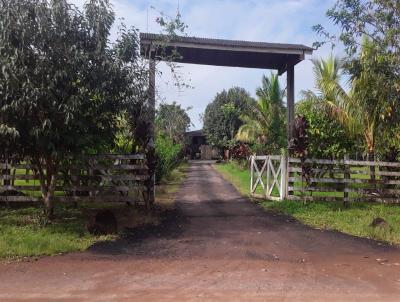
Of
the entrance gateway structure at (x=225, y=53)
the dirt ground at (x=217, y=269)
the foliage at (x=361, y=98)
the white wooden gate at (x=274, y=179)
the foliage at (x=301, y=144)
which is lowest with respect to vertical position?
the dirt ground at (x=217, y=269)

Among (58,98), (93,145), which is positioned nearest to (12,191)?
(93,145)

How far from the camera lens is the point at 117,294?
646 cm

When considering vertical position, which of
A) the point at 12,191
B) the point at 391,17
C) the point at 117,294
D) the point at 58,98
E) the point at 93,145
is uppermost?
the point at 391,17

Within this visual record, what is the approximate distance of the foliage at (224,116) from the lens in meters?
52.1

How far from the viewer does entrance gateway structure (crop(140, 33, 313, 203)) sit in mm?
13562

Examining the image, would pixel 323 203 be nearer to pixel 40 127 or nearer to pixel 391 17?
pixel 391 17

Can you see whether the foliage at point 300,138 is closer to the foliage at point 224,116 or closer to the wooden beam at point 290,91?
the wooden beam at point 290,91

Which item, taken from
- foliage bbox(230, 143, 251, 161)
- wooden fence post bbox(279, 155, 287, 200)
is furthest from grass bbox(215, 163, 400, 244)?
foliage bbox(230, 143, 251, 161)

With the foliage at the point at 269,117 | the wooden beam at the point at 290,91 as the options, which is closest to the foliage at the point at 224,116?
the foliage at the point at 269,117

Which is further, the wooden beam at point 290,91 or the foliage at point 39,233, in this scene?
the wooden beam at point 290,91

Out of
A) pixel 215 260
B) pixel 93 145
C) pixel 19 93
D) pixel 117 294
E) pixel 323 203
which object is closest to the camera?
pixel 117 294

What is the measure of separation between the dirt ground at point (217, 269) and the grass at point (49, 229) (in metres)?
0.45

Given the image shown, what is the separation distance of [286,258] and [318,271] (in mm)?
933

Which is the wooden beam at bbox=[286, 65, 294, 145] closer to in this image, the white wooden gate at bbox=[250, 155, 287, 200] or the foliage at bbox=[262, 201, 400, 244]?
the white wooden gate at bbox=[250, 155, 287, 200]
